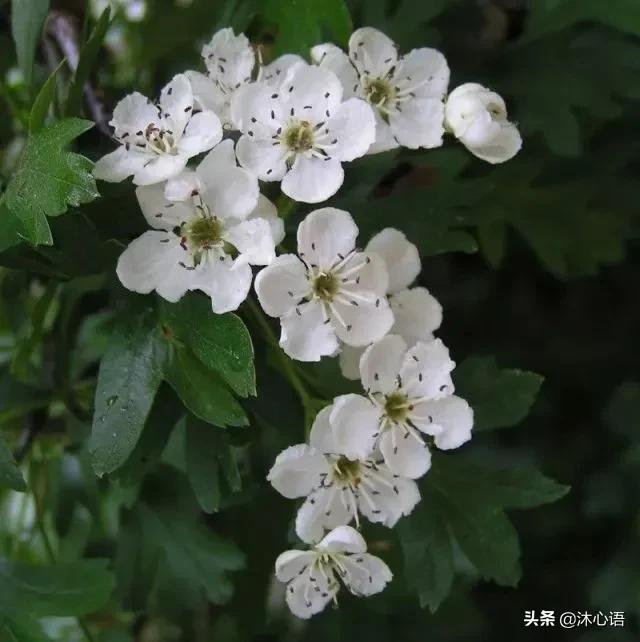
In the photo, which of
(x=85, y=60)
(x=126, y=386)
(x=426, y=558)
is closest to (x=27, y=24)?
(x=85, y=60)

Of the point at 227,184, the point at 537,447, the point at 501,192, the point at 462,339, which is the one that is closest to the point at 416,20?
the point at 501,192

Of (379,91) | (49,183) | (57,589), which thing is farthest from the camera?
(57,589)

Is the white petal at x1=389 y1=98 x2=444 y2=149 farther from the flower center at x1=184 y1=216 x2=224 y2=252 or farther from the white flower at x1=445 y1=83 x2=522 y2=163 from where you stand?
the flower center at x1=184 y1=216 x2=224 y2=252

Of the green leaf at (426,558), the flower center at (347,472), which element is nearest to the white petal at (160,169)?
the flower center at (347,472)

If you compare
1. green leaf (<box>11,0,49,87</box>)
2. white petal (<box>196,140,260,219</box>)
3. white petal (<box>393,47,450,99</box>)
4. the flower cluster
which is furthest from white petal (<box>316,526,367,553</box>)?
green leaf (<box>11,0,49,87</box>)

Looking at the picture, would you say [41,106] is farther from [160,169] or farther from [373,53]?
[373,53]

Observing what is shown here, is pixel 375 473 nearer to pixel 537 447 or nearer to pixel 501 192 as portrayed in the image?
pixel 501 192

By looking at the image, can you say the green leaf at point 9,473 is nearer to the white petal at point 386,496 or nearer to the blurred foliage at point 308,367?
the blurred foliage at point 308,367
